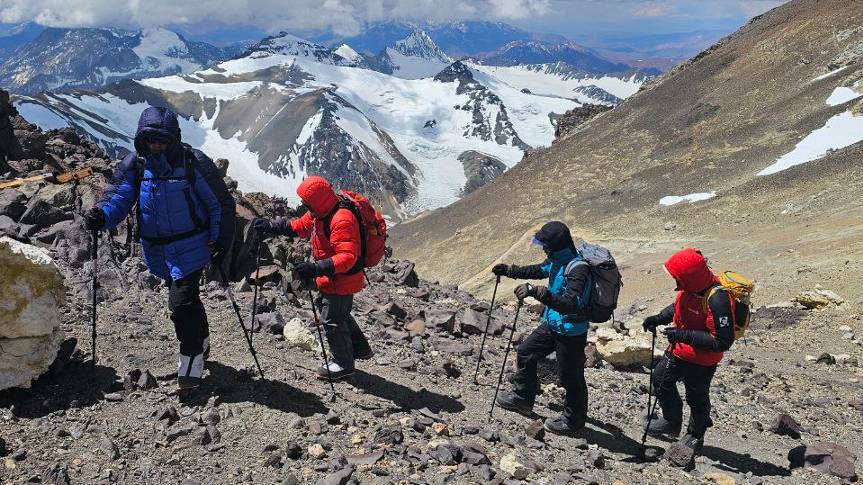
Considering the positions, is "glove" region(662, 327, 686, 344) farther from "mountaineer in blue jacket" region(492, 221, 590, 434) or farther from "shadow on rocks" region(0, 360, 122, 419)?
"shadow on rocks" region(0, 360, 122, 419)

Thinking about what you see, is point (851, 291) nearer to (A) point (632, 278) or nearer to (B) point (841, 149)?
(A) point (632, 278)

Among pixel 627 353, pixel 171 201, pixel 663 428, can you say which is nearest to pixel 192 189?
pixel 171 201

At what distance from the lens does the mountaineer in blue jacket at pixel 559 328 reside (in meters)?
7.01

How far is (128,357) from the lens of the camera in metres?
8.59

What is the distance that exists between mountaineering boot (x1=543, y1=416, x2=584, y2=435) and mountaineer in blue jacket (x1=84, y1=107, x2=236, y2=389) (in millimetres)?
4562

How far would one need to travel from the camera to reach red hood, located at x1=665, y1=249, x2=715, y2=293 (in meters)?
7.04

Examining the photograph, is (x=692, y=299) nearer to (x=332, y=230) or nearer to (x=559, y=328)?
(x=559, y=328)

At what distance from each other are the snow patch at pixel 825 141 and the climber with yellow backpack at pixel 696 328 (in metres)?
35.2

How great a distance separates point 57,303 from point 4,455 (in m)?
2.11

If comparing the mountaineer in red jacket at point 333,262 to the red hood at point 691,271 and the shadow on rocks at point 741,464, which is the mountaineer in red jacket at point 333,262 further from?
the shadow on rocks at point 741,464

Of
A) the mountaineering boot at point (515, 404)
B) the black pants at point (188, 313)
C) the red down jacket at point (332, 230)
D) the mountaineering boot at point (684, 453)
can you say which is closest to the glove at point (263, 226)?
the red down jacket at point (332, 230)

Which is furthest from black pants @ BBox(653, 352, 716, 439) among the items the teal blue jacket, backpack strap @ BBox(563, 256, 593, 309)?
backpack strap @ BBox(563, 256, 593, 309)

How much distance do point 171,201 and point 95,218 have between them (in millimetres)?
843

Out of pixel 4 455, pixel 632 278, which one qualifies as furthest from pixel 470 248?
pixel 4 455
